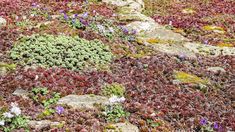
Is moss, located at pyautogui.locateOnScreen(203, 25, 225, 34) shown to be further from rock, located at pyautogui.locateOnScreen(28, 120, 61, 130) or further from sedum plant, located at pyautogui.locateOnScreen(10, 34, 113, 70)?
rock, located at pyautogui.locateOnScreen(28, 120, 61, 130)

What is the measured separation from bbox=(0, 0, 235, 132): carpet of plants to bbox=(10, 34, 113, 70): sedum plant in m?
0.03

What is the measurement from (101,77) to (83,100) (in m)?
1.53

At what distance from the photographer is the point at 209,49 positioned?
48.4 ft

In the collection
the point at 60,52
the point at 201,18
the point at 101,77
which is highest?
the point at 60,52

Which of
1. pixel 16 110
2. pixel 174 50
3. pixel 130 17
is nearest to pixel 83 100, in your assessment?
pixel 16 110

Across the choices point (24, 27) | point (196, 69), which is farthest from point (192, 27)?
point (24, 27)

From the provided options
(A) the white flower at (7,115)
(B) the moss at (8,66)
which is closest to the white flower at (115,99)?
(A) the white flower at (7,115)

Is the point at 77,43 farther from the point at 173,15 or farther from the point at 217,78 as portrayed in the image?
the point at 173,15

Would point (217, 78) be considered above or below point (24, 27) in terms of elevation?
below

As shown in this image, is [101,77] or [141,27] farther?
[141,27]

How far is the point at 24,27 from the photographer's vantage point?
546 inches

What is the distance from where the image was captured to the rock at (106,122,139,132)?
26.9ft

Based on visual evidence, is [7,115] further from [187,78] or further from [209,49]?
[209,49]

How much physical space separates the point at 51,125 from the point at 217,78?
18.6 feet
